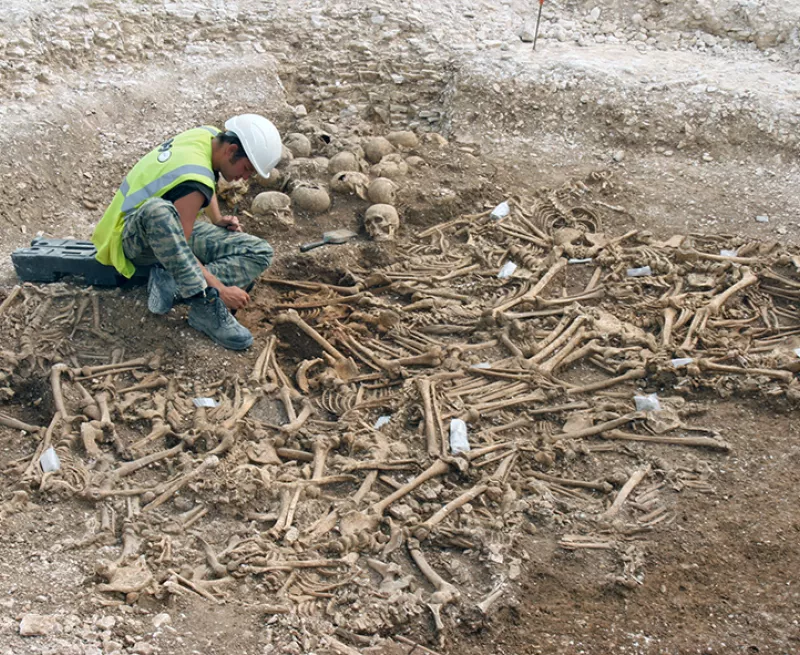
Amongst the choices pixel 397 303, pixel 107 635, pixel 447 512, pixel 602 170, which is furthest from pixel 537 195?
pixel 107 635

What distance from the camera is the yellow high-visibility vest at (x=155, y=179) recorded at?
505 cm

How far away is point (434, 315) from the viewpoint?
594 centimetres

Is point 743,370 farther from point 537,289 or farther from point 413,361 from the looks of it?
point 413,361

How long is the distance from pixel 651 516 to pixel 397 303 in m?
2.62

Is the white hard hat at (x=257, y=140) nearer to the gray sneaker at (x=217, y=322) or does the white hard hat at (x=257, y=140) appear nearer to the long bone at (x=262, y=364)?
the gray sneaker at (x=217, y=322)

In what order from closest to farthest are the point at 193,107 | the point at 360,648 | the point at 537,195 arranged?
the point at 360,648 < the point at 537,195 < the point at 193,107

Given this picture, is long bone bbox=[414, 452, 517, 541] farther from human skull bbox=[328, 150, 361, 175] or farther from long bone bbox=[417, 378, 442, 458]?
human skull bbox=[328, 150, 361, 175]

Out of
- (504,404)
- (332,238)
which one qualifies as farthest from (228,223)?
(504,404)

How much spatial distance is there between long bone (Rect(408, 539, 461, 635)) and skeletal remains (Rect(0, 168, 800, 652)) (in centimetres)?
1

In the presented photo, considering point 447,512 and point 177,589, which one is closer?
point 177,589

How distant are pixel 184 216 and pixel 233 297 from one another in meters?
0.58

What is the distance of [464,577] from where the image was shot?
12.7 ft

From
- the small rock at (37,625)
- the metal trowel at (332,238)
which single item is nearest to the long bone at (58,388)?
the small rock at (37,625)

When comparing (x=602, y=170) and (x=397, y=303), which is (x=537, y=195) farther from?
(x=397, y=303)
